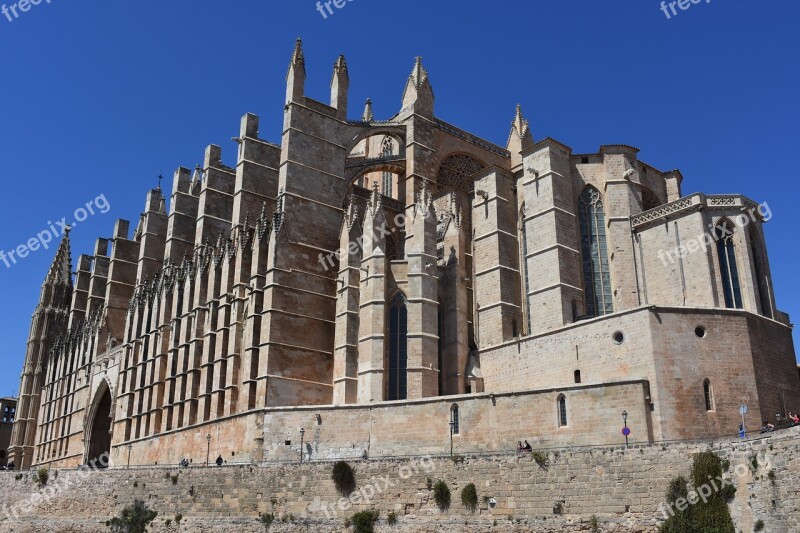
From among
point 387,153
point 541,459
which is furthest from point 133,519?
point 387,153

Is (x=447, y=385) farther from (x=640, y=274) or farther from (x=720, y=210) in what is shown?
(x=720, y=210)

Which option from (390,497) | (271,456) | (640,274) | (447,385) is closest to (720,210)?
(640,274)

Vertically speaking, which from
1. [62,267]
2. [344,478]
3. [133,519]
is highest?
[62,267]

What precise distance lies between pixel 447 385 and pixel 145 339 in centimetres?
1929

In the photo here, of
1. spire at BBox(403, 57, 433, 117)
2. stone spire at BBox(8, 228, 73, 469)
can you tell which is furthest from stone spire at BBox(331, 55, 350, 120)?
stone spire at BBox(8, 228, 73, 469)

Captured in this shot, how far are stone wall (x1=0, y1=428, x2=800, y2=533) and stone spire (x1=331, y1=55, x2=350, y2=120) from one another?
1749 cm

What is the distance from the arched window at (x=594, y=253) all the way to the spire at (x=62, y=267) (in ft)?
140

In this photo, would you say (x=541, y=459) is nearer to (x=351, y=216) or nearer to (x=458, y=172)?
(x=351, y=216)

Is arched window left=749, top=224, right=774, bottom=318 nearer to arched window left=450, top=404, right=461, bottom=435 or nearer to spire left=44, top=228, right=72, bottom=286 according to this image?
arched window left=450, top=404, right=461, bottom=435

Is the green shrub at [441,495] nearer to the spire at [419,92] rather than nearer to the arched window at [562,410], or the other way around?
the arched window at [562,410]

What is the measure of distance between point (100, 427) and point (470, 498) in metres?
33.1

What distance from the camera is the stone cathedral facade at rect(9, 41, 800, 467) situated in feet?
73.3

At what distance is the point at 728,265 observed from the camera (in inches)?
1045

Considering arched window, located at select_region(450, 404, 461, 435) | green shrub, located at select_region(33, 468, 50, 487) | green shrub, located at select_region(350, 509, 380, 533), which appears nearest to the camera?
green shrub, located at select_region(350, 509, 380, 533)
